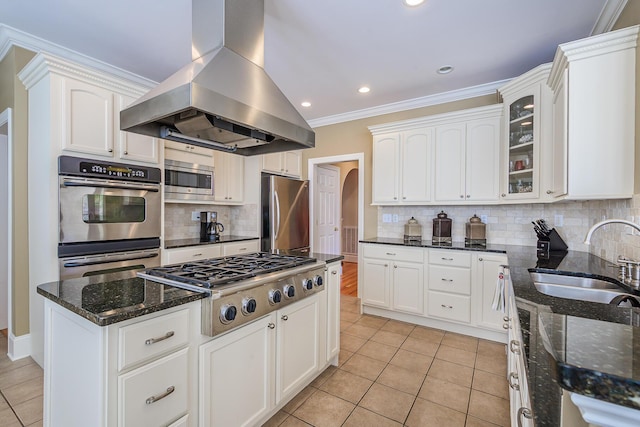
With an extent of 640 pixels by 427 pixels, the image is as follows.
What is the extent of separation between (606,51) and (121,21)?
3.40 metres

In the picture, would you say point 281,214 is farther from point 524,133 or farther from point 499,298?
point 524,133

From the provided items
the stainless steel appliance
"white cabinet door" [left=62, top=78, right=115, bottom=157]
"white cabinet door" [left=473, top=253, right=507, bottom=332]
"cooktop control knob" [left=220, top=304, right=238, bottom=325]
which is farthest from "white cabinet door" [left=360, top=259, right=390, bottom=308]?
"white cabinet door" [left=62, top=78, right=115, bottom=157]

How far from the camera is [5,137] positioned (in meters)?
3.11

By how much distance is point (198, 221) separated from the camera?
3.85 meters

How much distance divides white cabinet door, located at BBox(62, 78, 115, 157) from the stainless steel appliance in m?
1.49

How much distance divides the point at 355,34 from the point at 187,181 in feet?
7.49

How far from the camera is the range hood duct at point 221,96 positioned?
54.1 inches

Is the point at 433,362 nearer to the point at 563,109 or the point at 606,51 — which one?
the point at 563,109

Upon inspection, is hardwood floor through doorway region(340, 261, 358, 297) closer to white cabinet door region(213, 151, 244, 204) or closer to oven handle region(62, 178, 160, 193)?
white cabinet door region(213, 151, 244, 204)

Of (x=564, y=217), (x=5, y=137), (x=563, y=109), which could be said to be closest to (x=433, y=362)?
(x=564, y=217)

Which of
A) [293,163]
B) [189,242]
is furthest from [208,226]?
[293,163]

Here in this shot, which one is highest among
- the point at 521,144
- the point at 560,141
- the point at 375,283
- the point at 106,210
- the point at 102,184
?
the point at 521,144

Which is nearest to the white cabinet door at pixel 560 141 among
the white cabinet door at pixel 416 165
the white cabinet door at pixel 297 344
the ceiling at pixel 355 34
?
Answer: the ceiling at pixel 355 34

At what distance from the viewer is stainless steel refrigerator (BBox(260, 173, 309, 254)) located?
4.07 metres
